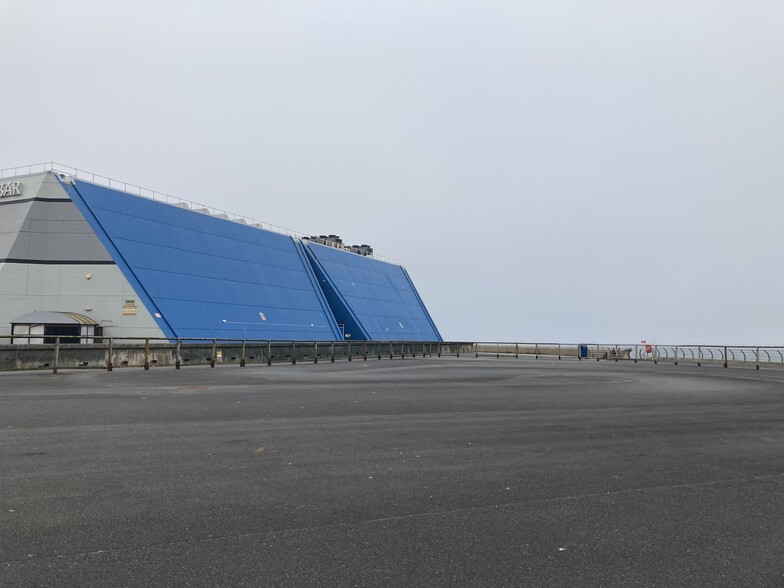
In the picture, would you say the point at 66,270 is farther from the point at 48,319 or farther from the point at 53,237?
the point at 48,319

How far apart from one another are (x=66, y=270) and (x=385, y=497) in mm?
38881

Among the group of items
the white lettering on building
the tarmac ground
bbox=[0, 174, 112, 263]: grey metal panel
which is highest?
the white lettering on building

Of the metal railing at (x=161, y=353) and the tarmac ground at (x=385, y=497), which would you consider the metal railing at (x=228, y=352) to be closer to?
the metal railing at (x=161, y=353)

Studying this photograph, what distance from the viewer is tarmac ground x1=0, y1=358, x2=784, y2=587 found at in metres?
4.16

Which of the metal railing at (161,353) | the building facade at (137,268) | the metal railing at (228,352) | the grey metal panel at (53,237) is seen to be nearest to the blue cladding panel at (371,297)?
the building facade at (137,268)

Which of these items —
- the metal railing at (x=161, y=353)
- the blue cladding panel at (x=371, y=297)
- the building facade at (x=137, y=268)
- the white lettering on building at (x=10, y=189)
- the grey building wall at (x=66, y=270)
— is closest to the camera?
the metal railing at (x=161, y=353)

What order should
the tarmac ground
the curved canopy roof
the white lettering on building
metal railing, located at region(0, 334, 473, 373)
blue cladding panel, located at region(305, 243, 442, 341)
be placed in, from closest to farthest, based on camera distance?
the tarmac ground < metal railing, located at region(0, 334, 473, 373) < the curved canopy roof < the white lettering on building < blue cladding panel, located at region(305, 243, 442, 341)

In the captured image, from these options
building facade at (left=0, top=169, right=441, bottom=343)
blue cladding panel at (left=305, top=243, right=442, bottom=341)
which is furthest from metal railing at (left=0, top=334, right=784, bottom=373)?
blue cladding panel at (left=305, top=243, right=442, bottom=341)

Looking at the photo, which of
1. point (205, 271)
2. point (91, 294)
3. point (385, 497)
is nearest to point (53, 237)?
point (91, 294)

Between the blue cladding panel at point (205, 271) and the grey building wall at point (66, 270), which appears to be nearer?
the grey building wall at point (66, 270)

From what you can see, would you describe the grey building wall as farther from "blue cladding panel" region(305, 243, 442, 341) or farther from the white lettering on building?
"blue cladding panel" region(305, 243, 442, 341)

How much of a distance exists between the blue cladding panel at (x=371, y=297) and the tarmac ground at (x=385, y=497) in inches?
1973

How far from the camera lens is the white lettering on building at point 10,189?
131 feet

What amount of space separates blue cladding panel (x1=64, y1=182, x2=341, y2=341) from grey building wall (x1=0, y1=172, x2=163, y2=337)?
28.1 inches
